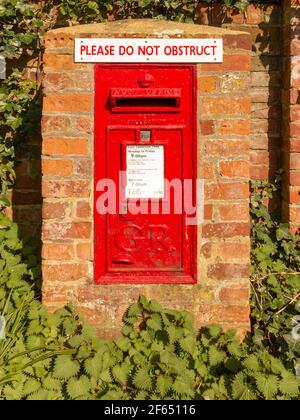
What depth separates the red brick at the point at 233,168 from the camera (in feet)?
8.04

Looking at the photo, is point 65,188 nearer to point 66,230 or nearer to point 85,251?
point 66,230

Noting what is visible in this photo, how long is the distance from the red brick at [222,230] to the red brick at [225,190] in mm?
156

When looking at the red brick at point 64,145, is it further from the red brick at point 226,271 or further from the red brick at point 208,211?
the red brick at point 226,271

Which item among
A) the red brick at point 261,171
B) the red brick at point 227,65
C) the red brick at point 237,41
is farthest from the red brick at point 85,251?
the red brick at point 261,171

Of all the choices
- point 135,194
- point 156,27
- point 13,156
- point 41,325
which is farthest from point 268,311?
point 13,156

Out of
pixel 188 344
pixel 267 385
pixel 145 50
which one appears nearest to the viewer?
pixel 267 385

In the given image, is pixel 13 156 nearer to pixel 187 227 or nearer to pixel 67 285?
pixel 67 285

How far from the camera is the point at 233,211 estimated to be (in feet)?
8.14

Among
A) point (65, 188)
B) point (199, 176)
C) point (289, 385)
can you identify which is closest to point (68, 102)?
point (65, 188)

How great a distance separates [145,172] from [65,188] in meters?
0.46

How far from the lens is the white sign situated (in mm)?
2381

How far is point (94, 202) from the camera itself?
8.08 feet

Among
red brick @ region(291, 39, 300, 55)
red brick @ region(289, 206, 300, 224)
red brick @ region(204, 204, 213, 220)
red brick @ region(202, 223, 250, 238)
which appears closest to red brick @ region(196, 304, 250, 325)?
red brick @ region(202, 223, 250, 238)
